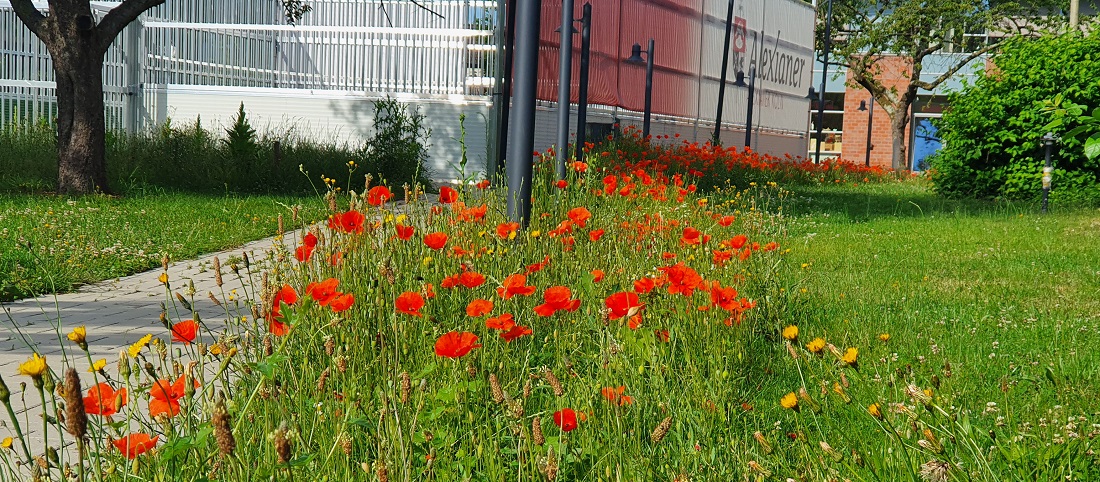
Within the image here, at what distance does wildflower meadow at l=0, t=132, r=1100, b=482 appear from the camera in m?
2.07

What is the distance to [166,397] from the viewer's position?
192cm

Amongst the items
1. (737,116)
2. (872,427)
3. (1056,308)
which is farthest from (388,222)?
(737,116)

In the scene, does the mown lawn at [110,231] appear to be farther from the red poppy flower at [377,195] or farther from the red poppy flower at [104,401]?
the red poppy flower at [104,401]

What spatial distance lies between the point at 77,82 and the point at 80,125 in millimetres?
515

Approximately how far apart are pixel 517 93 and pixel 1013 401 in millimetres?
3311

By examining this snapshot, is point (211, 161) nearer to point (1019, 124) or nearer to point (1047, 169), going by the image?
point (1047, 169)

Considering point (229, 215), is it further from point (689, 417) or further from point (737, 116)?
point (737, 116)

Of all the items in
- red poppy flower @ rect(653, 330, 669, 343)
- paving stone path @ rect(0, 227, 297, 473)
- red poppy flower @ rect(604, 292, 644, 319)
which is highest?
red poppy flower @ rect(604, 292, 644, 319)

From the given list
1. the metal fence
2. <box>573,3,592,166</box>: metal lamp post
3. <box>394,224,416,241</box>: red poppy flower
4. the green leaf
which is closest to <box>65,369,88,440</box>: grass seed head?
<box>394,224,416,241</box>: red poppy flower

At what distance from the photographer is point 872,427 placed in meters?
3.39

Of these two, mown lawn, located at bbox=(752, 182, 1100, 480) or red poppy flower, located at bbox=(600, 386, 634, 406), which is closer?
red poppy flower, located at bbox=(600, 386, 634, 406)

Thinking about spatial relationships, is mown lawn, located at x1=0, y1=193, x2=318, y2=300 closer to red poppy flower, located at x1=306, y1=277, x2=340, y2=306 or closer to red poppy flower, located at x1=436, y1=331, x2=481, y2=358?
red poppy flower, located at x1=306, y1=277, x2=340, y2=306

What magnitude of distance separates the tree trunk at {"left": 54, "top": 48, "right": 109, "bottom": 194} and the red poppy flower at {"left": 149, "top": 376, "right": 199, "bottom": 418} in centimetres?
1156

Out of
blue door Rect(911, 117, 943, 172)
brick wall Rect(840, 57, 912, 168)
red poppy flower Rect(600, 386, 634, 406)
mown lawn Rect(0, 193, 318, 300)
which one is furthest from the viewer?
brick wall Rect(840, 57, 912, 168)
